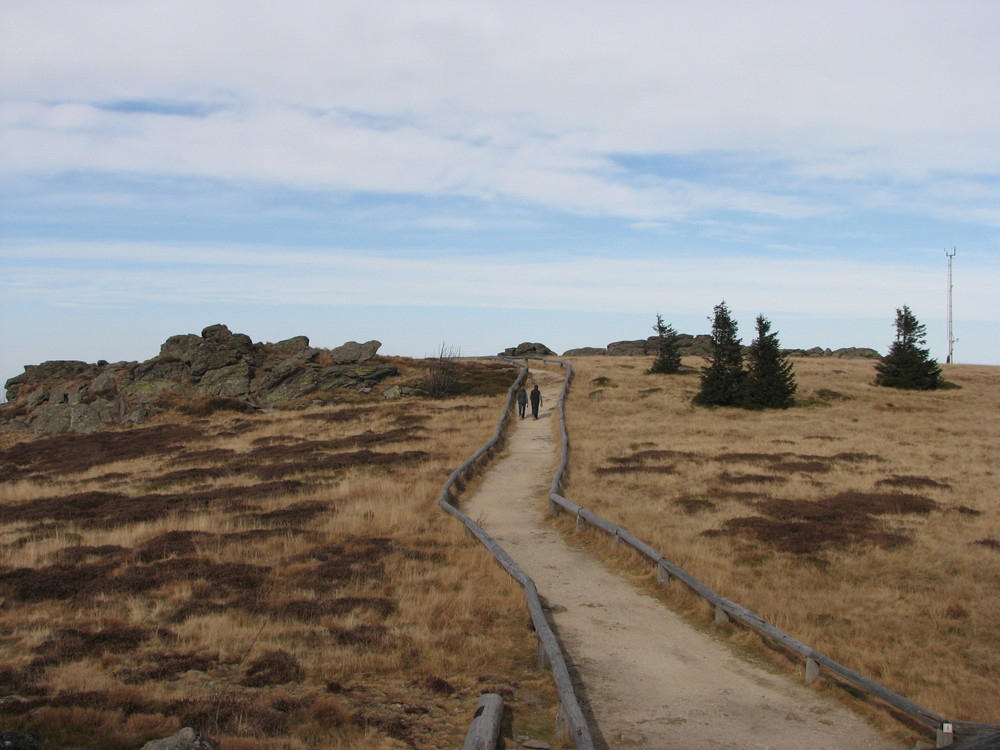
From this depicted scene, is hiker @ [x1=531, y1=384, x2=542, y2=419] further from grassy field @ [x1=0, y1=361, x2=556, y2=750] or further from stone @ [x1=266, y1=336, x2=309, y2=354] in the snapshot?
stone @ [x1=266, y1=336, x2=309, y2=354]

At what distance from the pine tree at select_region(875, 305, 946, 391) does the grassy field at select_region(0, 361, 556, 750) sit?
39214mm

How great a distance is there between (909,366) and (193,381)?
4747 cm

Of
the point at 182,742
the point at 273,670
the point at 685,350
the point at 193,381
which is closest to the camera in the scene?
the point at 182,742

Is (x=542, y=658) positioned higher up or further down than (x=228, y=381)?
further down

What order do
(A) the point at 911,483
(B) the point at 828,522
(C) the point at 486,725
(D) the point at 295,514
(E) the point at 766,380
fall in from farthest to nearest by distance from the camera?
(E) the point at 766,380 → (A) the point at 911,483 → (D) the point at 295,514 → (B) the point at 828,522 → (C) the point at 486,725

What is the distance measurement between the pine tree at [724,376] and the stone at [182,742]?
3970 centimetres

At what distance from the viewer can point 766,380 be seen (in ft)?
143

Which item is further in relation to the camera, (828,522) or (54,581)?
(828,522)

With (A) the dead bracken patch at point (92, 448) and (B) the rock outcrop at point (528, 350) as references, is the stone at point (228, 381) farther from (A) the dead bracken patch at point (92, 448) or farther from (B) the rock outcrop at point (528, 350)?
(B) the rock outcrop at point (528, 350)

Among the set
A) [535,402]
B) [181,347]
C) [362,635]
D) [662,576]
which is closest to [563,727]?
[362,635]

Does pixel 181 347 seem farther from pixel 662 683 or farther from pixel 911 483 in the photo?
pixel 662 683

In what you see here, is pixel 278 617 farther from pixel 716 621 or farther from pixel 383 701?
pixel 716 621

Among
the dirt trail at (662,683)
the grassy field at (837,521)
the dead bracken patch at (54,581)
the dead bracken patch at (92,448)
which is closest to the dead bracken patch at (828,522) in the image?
the grassy field at (837,521)

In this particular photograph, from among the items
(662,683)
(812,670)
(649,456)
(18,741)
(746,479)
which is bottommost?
(662,683)
